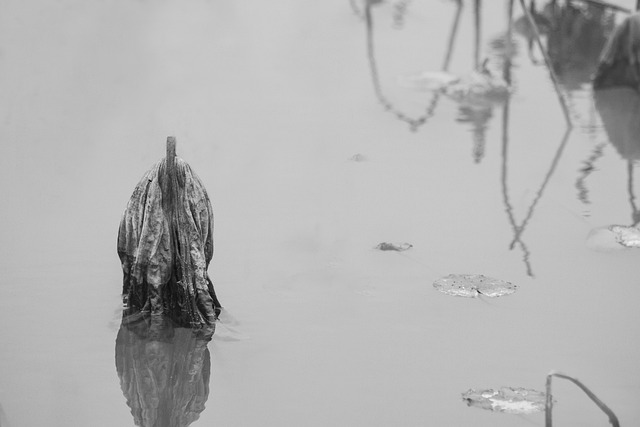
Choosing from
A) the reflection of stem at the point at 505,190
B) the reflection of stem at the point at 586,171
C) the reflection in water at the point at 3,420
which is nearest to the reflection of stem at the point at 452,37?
the reflection of stem at the point at 505,190

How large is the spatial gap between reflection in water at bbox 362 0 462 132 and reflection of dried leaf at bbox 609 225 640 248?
187 cm

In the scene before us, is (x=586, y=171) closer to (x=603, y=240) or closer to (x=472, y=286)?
(x=603, y=240)

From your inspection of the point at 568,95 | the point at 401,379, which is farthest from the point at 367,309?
the point at 568,95

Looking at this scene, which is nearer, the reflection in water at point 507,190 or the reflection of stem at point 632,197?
the reflection in water at point 507,190

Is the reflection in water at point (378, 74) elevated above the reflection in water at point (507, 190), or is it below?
above

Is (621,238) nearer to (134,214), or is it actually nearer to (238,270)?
(238,270)

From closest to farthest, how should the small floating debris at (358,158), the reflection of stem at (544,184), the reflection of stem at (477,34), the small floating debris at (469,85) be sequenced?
the reflection of stem at (544,184) < the small floating debris at (358,158) < the small floating debris at (469,85) < the reflection of stem at (477,34)

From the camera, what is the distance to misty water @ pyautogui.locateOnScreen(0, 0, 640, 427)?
447 centimetres

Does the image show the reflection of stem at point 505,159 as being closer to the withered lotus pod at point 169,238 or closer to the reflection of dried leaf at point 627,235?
the reflection of dried leaf at point 627,235

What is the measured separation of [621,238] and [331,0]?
4.87 m

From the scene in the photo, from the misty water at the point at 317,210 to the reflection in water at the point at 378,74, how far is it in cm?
3

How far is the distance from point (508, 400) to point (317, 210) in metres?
2.12

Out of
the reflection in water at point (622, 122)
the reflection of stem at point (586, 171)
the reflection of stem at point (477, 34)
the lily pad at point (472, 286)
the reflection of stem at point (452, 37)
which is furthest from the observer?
the reflection of stem at point (477, 34)

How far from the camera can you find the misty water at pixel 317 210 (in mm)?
4469
